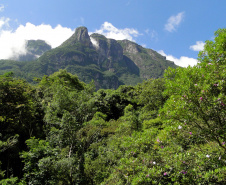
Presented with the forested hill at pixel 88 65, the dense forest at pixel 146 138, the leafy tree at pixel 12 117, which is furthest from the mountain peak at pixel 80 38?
the leafy tree at pixel 12 117

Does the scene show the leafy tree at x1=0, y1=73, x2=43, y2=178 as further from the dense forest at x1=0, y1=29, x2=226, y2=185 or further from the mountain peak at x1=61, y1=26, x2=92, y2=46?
the mountain peak at x1=61, y1=26, x2=92, y2=46

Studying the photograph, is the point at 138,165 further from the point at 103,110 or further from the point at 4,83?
the point at 103,110

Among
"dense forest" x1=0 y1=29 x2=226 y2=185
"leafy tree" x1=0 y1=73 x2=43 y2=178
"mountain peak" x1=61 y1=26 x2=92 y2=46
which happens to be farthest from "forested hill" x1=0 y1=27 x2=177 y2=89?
"dense forest" x1=0 y1=29 x2=226 y2=185

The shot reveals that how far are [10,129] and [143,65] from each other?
194 meters

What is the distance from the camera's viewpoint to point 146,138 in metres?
6.61

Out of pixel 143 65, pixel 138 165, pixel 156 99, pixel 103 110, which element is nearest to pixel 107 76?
pixel 143 65

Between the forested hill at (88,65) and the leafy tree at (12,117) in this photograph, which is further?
the forested hill at (88,65)

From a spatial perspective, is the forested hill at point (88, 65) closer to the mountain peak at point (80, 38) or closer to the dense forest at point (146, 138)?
the mountain peak at point (80, 38)

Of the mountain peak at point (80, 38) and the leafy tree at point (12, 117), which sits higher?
the mountain peak at point (80, 38)

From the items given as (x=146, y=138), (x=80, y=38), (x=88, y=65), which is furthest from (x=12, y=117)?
(x=80, y=38)

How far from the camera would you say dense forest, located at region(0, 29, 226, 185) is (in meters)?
4.51

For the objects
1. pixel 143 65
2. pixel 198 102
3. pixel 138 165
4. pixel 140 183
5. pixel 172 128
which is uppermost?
pixel 143 65

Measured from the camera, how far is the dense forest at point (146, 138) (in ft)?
14.8

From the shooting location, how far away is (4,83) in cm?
1403
